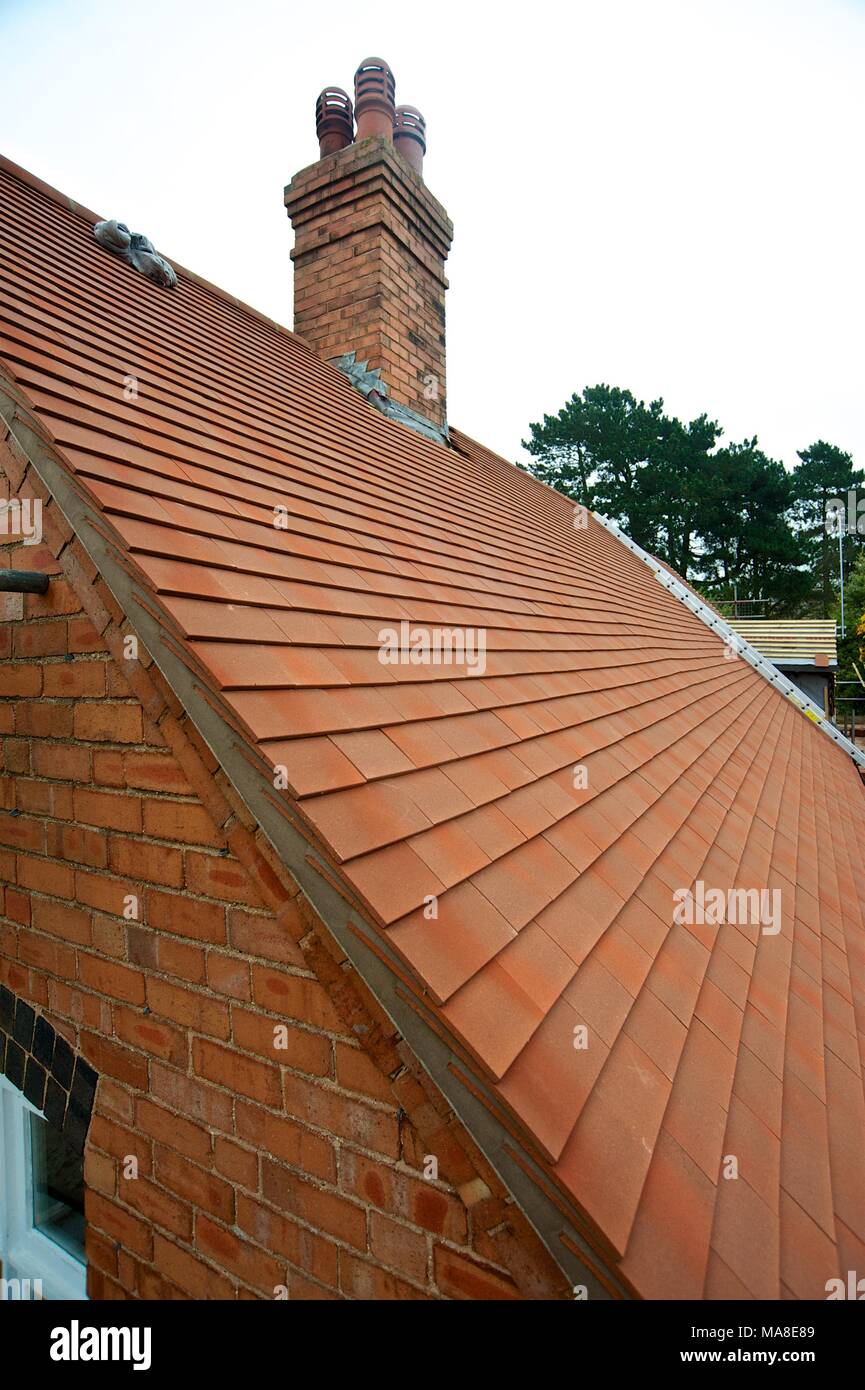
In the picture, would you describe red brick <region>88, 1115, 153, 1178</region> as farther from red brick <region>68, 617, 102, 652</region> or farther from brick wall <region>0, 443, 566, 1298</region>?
red brick <region>68, 617, 102, 652</region>

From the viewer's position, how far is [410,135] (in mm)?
6113

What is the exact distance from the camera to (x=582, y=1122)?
3.83 feet

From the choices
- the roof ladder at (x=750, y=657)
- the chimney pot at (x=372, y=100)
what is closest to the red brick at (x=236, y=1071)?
the chimney pot at (x=372, y=100)

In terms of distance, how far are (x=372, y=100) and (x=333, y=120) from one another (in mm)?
387

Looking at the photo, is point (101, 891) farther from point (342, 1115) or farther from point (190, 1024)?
point (342, 1115)

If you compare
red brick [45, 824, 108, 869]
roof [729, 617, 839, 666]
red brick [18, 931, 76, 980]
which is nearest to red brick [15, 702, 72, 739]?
red brick [45, 824, 108, 869]

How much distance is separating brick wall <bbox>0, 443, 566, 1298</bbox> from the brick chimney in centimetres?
434

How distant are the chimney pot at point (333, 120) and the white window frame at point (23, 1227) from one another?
7201mm

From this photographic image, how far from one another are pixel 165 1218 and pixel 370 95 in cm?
761

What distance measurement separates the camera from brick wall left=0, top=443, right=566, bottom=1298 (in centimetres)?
129

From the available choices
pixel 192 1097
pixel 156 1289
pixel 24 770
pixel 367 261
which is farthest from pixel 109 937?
pixel 367 261

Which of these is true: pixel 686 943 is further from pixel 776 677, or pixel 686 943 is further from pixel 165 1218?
pixel 776 677

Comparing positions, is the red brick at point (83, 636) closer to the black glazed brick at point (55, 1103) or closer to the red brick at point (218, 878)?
the red brick at point (218, 878)

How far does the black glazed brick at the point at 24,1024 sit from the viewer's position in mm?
2074
